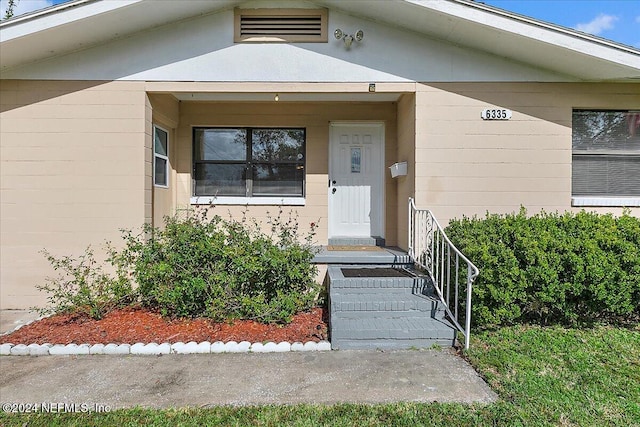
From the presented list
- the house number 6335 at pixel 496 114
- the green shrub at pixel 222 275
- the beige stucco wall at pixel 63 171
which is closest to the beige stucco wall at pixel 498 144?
the house number 6335 at pixel 496 114

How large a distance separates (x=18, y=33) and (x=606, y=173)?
8.81 meters

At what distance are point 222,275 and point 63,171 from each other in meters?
3.28

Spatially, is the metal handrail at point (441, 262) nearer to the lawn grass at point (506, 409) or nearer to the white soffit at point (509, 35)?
the lawn grass at point (506, 409)

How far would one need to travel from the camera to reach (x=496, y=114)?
225 inches

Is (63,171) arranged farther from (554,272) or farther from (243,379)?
(554,272)

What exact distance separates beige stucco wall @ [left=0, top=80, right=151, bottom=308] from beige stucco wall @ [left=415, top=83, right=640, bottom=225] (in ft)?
14.9

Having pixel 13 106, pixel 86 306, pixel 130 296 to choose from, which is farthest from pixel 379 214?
pixel 13 106

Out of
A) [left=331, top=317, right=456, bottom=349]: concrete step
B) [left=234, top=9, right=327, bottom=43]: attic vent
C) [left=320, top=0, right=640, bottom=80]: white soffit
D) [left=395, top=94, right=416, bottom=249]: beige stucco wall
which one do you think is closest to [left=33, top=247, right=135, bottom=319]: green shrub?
[left=331, top=317, right=456, bottom=349]: concrete step

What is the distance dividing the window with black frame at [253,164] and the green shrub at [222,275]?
2.25 meters

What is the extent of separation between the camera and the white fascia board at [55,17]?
15.9 ft

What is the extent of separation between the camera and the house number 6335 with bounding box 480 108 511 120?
5.72 metres

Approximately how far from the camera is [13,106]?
18.6 feet

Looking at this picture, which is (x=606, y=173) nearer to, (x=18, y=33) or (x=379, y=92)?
(x=379, y=92)

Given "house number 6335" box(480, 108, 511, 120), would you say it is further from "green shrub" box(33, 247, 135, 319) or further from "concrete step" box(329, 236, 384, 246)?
"green shrub" box(33, 247, 135, 319)
